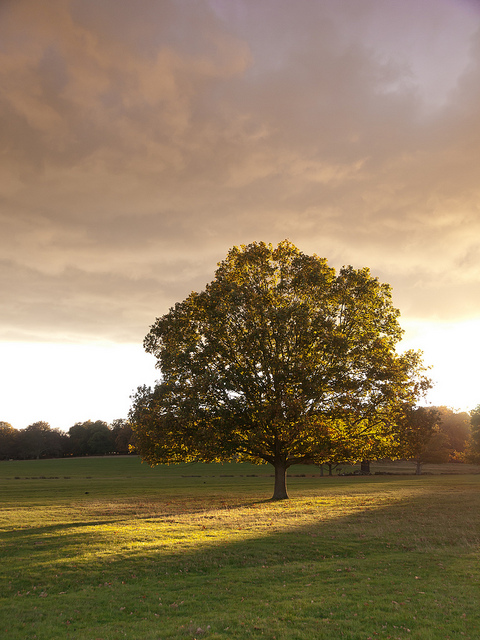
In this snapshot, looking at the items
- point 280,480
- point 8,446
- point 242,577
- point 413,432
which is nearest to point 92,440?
point 8,446

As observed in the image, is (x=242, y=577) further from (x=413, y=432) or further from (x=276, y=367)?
(x=413, y=432)

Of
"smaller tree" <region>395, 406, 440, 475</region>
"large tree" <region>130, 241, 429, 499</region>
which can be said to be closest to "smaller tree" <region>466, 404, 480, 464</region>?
"smaller tree" <region>395, 406, 440, 475</region>

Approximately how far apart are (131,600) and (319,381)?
22910 millimetres

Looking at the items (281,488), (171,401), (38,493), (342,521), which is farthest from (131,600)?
(38,493)

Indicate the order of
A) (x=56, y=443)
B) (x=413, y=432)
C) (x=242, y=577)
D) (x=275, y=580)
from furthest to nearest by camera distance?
(x=56, y=443) < (x=413, y=432) < (x=242, y=577) < (x=275, y=580)

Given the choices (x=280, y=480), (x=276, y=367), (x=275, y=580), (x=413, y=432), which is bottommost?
(x=275, y=580)

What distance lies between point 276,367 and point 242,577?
18.9 metres

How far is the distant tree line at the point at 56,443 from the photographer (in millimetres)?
178125

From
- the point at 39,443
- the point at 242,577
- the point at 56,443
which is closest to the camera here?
the point at 242,577

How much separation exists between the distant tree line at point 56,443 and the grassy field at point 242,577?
155 metres

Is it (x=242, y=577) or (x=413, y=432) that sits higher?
(x=413, y=432)

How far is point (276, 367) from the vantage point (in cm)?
3256

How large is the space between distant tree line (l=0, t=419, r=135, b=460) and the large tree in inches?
5705

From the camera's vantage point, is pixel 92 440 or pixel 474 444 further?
pixel 92 440
